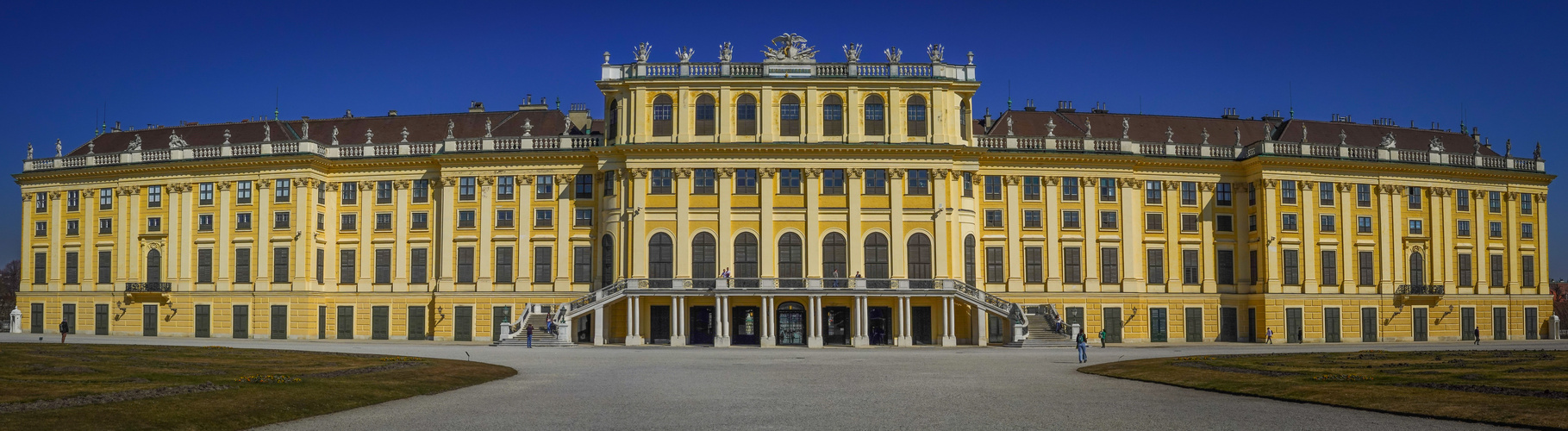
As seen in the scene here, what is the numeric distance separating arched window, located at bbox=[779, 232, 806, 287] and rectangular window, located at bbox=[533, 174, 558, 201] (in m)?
12.9

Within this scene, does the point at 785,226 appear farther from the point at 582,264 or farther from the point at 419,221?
the point at 419,221

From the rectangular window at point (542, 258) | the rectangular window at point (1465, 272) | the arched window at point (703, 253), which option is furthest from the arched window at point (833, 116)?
the rectangular window at point (1465, 272)

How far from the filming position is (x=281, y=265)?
2749 inches

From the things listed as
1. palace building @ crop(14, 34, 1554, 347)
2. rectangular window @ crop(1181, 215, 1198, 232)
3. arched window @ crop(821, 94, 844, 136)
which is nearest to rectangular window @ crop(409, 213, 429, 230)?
palace building @ crop(14, 34, 1554, 347)

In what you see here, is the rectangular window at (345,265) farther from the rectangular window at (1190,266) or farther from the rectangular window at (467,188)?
the rectangular window at (1190,266)

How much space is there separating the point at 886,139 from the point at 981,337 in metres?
11.1

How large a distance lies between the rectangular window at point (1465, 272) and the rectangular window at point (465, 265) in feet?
182

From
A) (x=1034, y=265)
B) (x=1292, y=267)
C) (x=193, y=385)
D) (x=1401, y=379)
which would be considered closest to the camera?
(x=193, y=385)

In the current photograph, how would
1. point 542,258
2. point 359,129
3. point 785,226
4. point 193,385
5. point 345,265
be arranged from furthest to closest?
point 359,129 < point 345,265 < point 542,258 < point 785,226 < point 193,385

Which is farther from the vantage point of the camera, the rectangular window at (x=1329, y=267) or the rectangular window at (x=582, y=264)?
the rectangular window at (x=1329, y=267)

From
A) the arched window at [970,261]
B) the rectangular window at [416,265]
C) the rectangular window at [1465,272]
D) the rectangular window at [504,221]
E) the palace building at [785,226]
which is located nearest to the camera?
the palace building at [785,226]

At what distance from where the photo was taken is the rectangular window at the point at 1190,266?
71.4 meters

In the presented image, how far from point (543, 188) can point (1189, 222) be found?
35.3 meters

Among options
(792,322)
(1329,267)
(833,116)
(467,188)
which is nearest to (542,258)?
(467,188)
